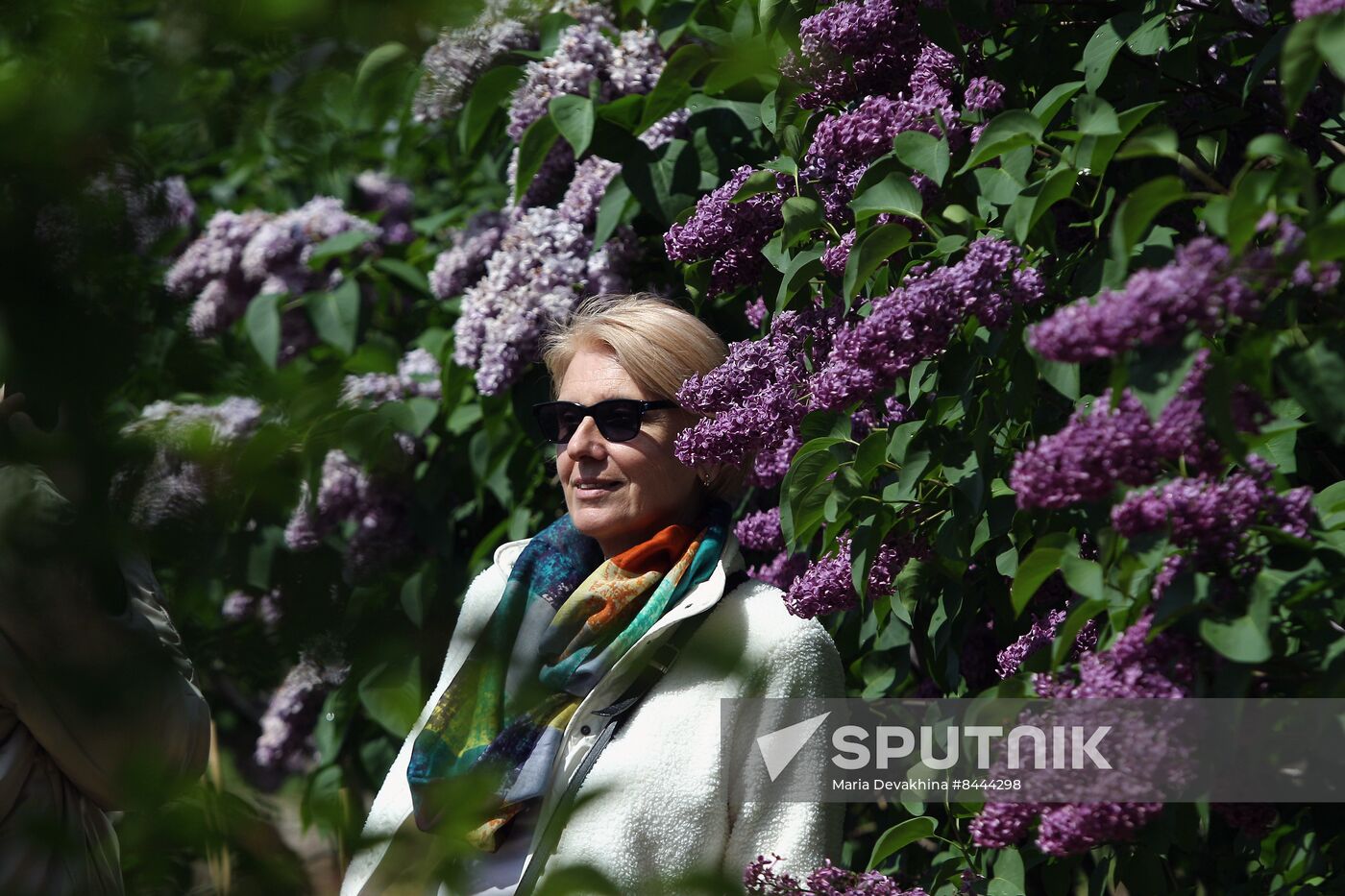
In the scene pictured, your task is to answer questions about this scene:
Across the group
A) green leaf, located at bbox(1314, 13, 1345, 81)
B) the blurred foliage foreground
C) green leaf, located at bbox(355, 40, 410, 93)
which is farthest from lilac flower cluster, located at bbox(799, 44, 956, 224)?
green leaf, located at bbox(355, 40, 410, 93)

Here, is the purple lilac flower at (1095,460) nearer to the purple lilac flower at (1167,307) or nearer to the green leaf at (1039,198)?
the purple lilac flower at (1167,307)

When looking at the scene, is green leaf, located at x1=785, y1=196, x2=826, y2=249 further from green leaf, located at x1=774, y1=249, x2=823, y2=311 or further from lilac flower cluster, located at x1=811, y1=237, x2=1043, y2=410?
lilac flower cluster, located at x1=811, y1=237, x2=1043, y2=410

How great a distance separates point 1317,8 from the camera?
1257 mm

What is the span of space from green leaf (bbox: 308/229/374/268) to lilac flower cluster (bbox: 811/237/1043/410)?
2441 millimetres

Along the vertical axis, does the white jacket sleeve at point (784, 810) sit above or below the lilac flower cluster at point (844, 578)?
below

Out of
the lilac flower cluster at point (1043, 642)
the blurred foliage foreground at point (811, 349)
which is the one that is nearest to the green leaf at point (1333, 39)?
the blurred foliage foreground at point (811, 349)

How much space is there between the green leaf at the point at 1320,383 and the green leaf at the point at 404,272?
297cm

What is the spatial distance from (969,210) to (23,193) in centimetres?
149

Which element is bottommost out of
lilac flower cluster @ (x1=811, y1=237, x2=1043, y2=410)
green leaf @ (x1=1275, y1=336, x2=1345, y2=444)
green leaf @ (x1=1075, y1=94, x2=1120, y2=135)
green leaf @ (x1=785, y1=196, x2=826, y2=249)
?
green leaf @ (x1=785, y1=196, x2=826, y2=249)

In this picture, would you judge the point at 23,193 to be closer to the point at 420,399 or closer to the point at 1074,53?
the point at 1074,53

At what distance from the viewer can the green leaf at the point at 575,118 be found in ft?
9.21

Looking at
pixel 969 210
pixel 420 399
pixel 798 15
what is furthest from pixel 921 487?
pixel 420 399

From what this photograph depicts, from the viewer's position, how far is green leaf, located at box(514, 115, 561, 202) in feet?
9.66

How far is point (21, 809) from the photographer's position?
1.57m
